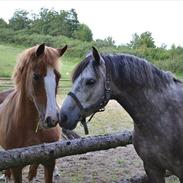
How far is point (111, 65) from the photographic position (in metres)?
3.51

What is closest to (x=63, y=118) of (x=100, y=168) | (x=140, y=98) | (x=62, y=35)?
(x=140, y=98)

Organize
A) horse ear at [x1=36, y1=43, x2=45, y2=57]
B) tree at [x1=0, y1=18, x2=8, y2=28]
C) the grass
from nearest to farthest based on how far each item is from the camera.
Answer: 1. horse ear at [x1=36, y1=43, x2=45, y2=57]
2. the grass
3. tree at [x1=0, y1=18, x2=8, y2=28]

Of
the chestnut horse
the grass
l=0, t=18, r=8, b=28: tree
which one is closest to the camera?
the chestnut horse

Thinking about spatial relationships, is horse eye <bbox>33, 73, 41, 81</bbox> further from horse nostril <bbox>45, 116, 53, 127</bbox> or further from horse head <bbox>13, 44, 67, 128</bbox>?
horse nostril <bbox>45, 116, 53, 127</bbox>

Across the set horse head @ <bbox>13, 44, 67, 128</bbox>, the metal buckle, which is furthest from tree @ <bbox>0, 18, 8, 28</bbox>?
the metal buckle

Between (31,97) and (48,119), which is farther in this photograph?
(31,97)

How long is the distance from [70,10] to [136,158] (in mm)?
30220

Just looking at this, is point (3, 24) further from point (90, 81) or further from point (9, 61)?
point (90, 81)

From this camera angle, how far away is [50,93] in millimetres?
4105

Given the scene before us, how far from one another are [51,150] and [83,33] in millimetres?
26790

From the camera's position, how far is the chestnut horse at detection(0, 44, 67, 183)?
13.6 ft

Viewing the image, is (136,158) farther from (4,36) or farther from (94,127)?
(4,36)

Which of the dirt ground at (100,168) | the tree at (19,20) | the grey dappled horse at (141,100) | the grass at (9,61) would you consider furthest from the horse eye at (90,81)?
the tree at (19,20)

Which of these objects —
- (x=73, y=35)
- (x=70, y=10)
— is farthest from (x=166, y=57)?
(x=70, y=10)
